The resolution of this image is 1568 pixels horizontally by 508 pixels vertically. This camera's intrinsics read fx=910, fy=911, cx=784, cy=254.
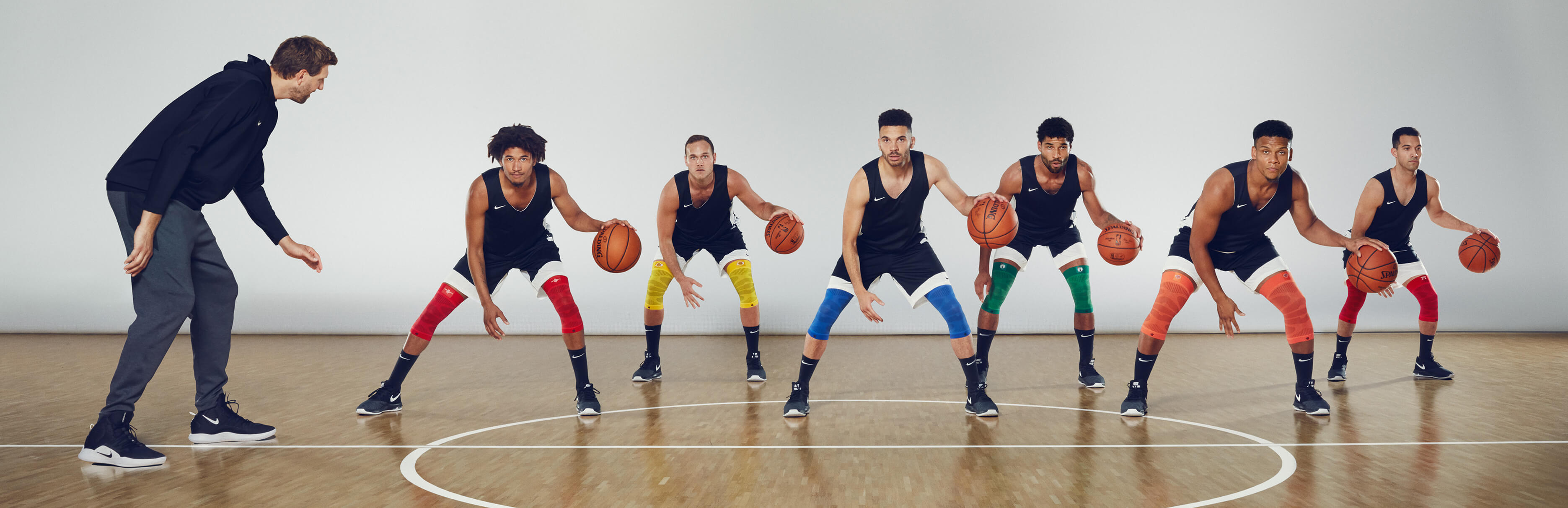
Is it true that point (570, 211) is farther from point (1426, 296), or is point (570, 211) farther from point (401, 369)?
point (1426, 296)

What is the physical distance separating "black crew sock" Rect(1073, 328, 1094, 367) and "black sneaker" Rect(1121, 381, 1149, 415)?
0.87 meters

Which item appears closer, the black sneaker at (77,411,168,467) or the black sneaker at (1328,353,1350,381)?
the black sneaker at (77,411,168,467)

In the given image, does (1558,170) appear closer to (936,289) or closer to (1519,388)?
(1519,388)

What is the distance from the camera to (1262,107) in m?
8.63

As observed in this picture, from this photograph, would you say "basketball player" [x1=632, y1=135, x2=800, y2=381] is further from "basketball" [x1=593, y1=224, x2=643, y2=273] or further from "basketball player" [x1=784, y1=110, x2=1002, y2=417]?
"basketball player" [x1=784, y1=110, x2=1002, y2=417]

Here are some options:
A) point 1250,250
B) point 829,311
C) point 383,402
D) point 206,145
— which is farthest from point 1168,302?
point 206,145

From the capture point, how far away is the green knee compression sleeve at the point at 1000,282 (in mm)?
5145

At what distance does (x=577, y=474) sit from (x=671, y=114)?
6.14 metres

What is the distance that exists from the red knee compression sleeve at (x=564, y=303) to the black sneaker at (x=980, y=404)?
190 centimetres

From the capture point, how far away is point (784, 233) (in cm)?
502

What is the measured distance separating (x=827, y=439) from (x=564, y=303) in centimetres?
148

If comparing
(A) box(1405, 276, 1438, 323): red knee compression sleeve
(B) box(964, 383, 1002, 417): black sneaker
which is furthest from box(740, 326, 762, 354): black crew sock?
(A) box(1405, 276, 1438, 323): red knee compression sleeve

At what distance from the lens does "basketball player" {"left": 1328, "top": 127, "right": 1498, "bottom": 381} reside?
17.2 feet

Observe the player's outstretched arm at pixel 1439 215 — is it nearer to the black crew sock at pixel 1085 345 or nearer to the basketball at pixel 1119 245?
the basketball at pixel 1119 245
